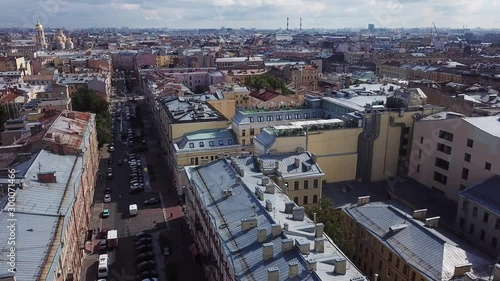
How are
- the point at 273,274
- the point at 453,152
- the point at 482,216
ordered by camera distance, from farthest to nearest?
the point at 453,152 < the point at 482,216 < the point at 273,274

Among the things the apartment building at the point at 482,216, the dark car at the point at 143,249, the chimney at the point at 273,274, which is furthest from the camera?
the dark car at the point at 143,249

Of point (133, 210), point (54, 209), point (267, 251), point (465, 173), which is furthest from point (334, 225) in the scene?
point (133, 210)

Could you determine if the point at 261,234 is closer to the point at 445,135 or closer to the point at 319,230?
the point at 319,230

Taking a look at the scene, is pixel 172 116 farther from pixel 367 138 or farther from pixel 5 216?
pixel 5 216

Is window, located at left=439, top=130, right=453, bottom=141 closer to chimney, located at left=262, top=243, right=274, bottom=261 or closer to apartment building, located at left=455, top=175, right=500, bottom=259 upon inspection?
apartment building, located at left=455, top=175, right=500, bottom=259

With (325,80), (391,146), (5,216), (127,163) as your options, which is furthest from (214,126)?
(325,80)

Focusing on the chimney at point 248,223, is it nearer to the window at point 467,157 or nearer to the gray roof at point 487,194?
the gray roof at point 487,194

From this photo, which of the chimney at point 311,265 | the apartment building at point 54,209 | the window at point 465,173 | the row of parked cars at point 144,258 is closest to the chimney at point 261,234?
the chimney at point 311,265
